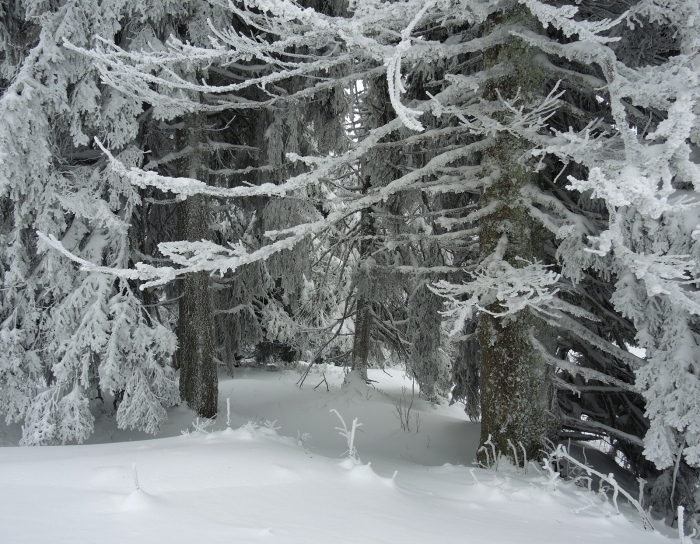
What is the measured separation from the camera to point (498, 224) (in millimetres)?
5215

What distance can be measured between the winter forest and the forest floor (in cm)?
114

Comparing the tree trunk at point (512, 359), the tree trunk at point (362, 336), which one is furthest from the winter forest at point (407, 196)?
the tree trunk at point (362, 336)

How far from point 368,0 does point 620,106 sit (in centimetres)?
192

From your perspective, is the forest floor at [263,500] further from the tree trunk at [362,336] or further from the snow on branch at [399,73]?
the tree trunk at [362,336]

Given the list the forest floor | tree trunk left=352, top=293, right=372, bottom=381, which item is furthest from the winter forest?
the forest floor

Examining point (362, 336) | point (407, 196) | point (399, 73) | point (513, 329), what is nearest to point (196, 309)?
point (407, 196)

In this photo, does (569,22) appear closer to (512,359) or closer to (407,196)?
(512,359)

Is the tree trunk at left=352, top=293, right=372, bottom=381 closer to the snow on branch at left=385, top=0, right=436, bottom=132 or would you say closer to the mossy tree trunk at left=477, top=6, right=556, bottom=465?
the mossy tree trunk at left=477, top=6, right=556, bottom=465

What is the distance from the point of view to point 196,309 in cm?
727

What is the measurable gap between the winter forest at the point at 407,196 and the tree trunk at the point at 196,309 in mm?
29

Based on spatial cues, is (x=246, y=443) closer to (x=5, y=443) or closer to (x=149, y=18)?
(x=5, y=443)

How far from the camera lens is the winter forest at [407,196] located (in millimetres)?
4035

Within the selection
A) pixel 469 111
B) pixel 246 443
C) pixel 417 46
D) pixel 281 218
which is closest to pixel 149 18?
pixel 281 218

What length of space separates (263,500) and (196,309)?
4.90 metres
